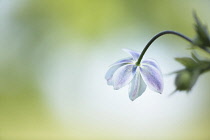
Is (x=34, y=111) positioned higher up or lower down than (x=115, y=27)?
lower down

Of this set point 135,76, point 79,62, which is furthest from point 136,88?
point 79,62

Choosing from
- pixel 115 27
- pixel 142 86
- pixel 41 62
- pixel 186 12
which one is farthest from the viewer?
pixel 41 62

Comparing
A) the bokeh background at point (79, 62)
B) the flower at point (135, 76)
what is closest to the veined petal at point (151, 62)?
the flower at point (135, 76)

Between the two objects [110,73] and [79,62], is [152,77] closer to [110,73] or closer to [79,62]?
[110,73]

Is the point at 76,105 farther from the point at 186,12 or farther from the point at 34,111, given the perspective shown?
the point at 186,12

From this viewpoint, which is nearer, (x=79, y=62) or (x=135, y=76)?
(x=135, y=76)

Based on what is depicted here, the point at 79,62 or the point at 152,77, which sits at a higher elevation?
the point at 79,62

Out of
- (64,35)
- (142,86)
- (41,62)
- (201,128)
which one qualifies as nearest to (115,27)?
(64,35)

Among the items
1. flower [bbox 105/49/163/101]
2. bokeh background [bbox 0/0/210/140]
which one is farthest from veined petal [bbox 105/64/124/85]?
bokeh background [bbox 0/0/210/140]
